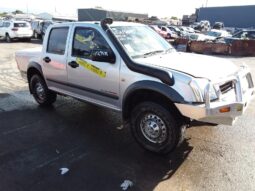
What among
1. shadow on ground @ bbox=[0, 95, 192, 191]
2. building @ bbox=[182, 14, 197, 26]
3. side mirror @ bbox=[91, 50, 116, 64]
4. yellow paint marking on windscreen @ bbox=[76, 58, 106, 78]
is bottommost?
shadow on ground @ bbox=[0, 95, 192, 191]

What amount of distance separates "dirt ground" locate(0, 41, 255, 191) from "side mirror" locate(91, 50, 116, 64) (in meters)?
1.32

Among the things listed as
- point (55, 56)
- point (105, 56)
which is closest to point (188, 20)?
point (55, 56)

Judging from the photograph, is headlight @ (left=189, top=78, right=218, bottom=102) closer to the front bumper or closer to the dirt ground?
the front bumper

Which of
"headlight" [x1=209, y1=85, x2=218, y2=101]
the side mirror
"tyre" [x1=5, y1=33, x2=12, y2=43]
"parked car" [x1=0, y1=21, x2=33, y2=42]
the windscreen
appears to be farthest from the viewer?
"tyre" [x1=5, y1=33, x2=12, y2=43]

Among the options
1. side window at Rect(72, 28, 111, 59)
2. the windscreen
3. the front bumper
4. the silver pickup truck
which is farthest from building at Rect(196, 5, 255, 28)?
the front bumper

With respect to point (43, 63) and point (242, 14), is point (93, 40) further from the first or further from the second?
point (242, 14)

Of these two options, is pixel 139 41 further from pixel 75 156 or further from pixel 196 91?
pixel 75 156

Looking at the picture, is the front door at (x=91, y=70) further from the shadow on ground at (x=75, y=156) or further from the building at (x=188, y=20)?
the building at (x=188, y=20)

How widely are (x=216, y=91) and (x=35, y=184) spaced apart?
8.36 ft

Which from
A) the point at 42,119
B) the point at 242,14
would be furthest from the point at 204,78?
the point at 242,14

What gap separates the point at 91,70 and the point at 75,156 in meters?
1.45

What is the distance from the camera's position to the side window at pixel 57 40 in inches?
219

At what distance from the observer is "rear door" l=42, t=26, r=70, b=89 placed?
5531 millimetres

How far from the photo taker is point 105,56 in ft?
14.7
